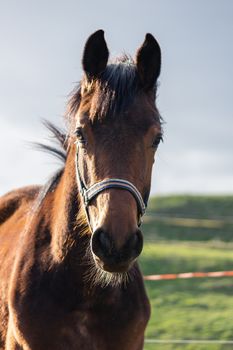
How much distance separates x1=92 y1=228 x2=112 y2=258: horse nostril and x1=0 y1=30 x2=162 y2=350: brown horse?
50 mm

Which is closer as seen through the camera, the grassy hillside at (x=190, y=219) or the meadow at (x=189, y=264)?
the meadow at (x=189, y=264)

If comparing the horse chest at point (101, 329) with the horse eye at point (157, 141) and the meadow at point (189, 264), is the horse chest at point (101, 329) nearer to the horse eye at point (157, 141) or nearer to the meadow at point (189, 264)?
the horse eye at point (157, 141)

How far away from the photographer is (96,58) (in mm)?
3795

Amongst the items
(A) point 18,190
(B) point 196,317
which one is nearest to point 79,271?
(A) point 18,190

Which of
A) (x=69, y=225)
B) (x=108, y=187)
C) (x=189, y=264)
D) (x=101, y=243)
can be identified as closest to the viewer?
(x=101, y=243)

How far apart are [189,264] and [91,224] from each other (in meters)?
11.6

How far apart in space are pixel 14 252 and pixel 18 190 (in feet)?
4.64

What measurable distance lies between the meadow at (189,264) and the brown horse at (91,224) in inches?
46.6

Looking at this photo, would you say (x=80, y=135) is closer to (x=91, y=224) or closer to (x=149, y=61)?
(x=91, y=224)

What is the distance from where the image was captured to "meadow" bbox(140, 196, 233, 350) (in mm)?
9844

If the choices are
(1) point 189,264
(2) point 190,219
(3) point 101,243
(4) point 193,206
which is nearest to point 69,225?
(3) point 101,243

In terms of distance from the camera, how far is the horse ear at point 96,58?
3787 mm

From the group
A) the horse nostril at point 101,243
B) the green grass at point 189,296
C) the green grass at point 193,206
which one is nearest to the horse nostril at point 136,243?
the horse nostril at point 101,243

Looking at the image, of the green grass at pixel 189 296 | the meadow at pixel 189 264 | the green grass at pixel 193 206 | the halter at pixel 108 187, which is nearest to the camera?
the halter at pixel 108 187
